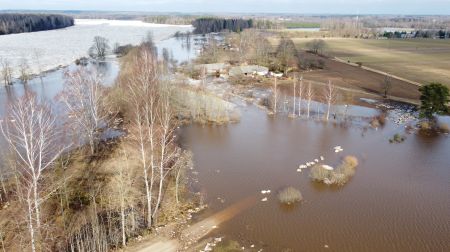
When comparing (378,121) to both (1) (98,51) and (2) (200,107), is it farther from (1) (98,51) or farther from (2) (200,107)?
(1) (98,51)

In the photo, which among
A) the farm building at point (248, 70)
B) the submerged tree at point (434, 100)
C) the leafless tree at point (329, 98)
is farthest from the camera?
the farm building at point (248, 70)

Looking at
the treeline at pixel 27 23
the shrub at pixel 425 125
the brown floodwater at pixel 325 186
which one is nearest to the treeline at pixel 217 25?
the treeline at pixel 27 23

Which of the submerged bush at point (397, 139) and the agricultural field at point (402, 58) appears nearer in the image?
the submerged bush at point (397, 139)

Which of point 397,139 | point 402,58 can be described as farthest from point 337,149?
point 402,58

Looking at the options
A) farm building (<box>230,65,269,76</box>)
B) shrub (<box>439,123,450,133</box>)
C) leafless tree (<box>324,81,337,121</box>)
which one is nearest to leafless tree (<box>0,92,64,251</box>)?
leafless tree (<box>324,81,337,121</box>)

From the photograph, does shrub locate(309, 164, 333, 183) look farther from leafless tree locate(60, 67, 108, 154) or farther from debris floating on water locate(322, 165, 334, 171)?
leafless tree locate(60, 67, 108, 154)

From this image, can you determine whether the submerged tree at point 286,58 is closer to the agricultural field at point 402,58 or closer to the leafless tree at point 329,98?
the agricultural field at point 402,58
